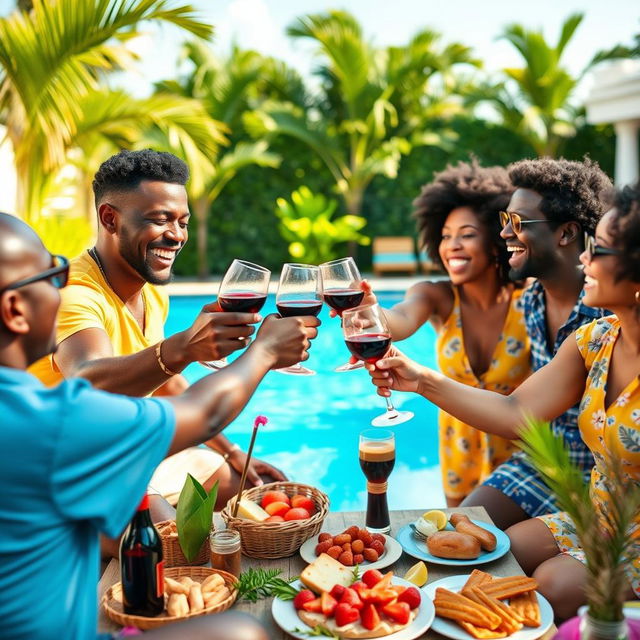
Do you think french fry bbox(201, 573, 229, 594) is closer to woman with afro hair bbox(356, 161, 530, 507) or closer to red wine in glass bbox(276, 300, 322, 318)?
red wine in glass bbox(276, 300, 322, 318)

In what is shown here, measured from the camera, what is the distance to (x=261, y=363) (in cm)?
208

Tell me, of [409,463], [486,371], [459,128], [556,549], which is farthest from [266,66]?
[556,549]

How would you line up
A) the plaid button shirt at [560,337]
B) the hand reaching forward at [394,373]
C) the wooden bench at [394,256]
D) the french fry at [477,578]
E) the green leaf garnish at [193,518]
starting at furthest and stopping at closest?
the wooden bench at [394,256] < the plaid button shirt at [560,337] < the hand reaching forward at [394,373] < the green leaf garnish at [193,518] < the french fry at [477,578]

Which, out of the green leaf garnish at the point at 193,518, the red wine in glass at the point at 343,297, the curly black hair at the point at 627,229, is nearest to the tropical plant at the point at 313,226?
the red wine in glass at the point at 343,297

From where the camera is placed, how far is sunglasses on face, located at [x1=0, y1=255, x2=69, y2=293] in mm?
1510

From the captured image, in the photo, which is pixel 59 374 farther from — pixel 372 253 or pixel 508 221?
pixel 372 253

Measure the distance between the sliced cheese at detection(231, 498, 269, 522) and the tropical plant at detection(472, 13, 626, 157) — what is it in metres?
15.5

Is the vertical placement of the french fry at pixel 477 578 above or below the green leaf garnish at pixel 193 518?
below

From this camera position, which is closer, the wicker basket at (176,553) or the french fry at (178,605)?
the french fry at (178,605)

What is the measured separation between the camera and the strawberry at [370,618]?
188 centimetres

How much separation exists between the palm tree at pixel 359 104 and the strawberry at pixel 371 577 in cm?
1407

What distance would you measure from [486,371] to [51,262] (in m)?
2.91

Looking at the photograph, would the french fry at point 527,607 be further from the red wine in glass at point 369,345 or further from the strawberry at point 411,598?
the red wine in glass at point 369,345

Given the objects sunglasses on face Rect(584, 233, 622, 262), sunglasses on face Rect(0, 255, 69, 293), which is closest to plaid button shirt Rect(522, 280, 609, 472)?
sunglasses on face Rect(584, 233, 622, 262)
